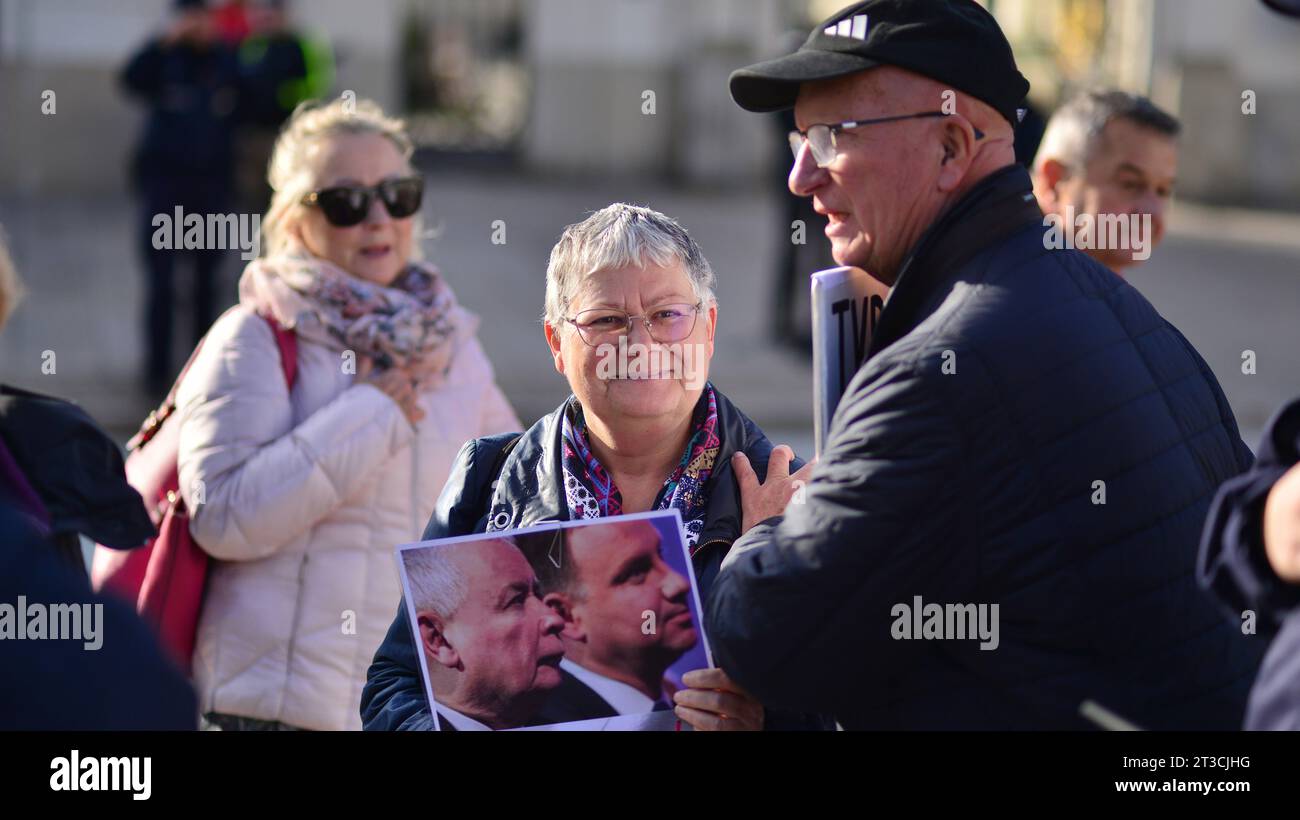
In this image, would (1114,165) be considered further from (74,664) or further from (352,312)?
(74,664)

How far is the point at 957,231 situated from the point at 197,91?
7738 mm

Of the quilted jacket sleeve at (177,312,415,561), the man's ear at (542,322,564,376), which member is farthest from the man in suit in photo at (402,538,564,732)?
the quilted jacket sleeve at (177,312,415,561)

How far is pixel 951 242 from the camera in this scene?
96.1 inches

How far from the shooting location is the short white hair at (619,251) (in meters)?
2.93

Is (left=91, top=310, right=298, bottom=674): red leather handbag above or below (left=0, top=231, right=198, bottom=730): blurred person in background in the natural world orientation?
below

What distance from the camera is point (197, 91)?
30.7 ft

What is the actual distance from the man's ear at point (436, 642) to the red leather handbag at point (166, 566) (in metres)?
1.17

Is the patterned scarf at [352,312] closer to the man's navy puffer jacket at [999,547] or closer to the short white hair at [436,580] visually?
the short white hair at [436,580]

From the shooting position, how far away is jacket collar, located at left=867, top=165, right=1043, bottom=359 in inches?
95.8

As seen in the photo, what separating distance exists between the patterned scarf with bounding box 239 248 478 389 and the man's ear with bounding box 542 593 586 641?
4.58ft

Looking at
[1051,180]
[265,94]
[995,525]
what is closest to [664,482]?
[995,525]

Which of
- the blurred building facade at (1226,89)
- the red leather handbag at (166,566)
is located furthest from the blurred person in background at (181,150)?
the blurred building facade at (1226,89)

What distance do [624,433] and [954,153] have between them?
82cm

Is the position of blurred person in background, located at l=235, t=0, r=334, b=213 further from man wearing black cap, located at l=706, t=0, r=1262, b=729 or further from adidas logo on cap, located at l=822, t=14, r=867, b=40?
man wearing black cap, located at l=706, t=0, r=1262, b=729
